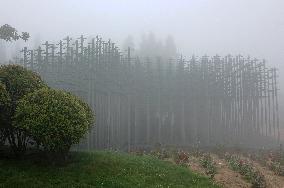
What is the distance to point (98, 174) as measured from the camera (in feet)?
56.4

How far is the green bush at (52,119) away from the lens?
55.8 ft

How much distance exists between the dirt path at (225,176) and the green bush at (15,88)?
30.5ft

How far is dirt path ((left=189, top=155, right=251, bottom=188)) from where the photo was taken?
19.9 meters

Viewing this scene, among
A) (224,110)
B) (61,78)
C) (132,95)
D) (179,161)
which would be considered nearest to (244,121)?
(224,110)

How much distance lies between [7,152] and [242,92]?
3582 cm

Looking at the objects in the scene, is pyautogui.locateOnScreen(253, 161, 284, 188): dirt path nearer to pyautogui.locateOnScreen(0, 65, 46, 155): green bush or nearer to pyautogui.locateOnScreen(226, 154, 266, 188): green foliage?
pyautogui.locateOnScreen(226, 154, 266, 188): green foliage

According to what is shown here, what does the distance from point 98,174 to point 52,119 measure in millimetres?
2976

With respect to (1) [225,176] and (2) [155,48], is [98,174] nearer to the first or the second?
(1) [225,176]

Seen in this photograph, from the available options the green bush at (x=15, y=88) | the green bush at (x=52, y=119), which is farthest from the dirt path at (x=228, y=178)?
the green bush at (x=15, y=88)

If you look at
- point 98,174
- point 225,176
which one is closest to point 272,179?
point 225,176

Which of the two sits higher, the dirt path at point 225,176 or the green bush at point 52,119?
the green bush at point 52,119

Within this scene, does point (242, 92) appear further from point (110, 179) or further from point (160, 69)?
point (110, 179)

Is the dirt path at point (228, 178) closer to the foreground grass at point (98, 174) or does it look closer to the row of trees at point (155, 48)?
the foreground grass at point (98, 174)

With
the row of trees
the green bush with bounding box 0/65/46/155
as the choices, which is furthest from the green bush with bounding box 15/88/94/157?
the row of trees
